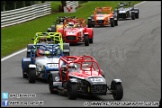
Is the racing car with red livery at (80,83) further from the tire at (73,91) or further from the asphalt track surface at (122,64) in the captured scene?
the asphalt track surface at (122,64)

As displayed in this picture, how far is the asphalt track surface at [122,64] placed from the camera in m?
15.9

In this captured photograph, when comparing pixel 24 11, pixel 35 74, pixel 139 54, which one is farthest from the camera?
pixel 24 11

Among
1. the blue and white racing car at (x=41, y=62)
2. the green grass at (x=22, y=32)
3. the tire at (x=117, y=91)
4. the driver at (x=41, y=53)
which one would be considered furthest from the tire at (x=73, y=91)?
the green grass at (x=22, y=32)

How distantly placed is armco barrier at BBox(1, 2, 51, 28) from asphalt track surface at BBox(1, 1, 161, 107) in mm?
6500

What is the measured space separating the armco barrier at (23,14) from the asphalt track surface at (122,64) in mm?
6500

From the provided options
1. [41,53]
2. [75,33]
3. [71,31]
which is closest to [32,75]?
[41,53]

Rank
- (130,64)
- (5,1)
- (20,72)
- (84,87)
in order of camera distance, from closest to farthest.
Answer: (84,87)
(20,72)
(130,64)
(5,1)

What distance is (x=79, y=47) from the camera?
96.2 ft

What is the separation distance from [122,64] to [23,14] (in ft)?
75.2

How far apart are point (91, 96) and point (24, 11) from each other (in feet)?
98.1

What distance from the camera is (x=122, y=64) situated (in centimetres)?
2291

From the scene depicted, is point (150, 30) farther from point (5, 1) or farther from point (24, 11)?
point (5, 1)

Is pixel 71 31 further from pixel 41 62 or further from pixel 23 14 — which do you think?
pixel 23 14

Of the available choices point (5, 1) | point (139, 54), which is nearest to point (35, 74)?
point (139, 54)
